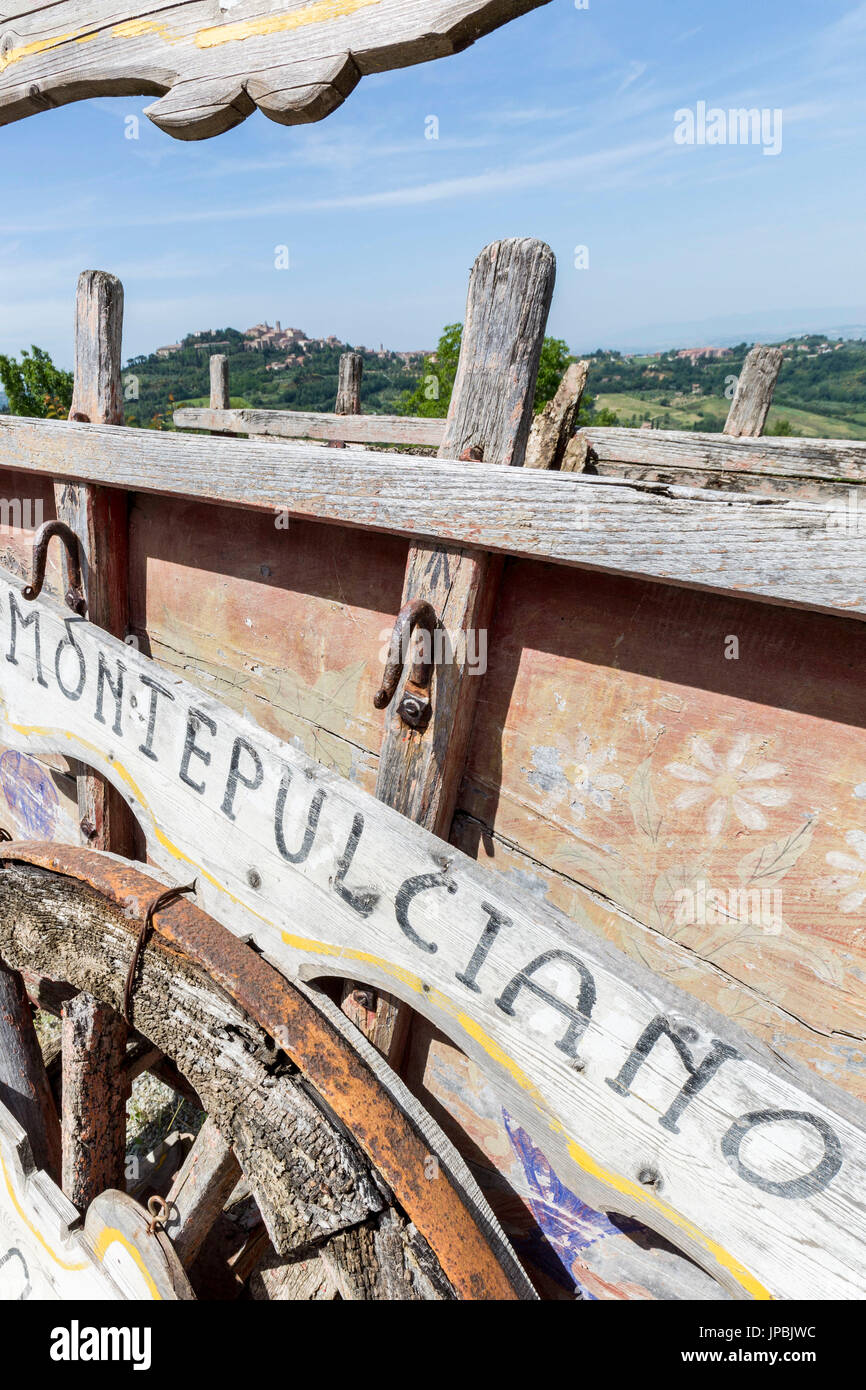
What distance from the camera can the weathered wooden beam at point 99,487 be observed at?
1.96m

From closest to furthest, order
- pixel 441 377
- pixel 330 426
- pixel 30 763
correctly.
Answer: pixel 30 763 < pixel 330 426 < pixel 441 377

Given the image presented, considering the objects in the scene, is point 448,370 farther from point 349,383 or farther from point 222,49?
point 222,49

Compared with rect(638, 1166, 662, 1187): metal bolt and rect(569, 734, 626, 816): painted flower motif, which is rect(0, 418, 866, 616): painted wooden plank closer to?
rect(569, 734, 626, 816): painted flower motif

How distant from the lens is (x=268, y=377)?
21.0 m

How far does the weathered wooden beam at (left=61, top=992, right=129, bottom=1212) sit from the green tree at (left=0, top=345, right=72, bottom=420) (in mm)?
19469

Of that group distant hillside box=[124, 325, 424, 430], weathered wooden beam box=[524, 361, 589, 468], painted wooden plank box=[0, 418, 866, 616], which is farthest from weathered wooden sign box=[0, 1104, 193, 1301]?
distant hillside box=[124, 325, 424, 430]

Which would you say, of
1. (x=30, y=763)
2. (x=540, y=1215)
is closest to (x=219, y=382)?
(x=30, y=763)

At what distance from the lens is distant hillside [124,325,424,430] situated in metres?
16.2

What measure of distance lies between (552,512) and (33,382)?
21.4 metres

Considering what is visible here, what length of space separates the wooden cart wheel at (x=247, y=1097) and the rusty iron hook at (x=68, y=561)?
68cm

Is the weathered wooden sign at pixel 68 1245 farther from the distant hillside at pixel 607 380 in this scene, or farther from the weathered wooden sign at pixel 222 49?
the distant hillside at pixel 607 380
